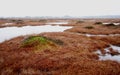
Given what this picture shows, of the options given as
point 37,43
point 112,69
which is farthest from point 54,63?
point 37,43

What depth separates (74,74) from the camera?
13898 millimetres

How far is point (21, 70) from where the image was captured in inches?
606

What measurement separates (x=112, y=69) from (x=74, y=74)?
117 inches

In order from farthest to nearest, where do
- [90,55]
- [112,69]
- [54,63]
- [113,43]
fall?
[113,43], [90,55], [54,63], [112,69]

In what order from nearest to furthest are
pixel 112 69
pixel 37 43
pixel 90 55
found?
pixel 112 69 < pixel 90 55 < pixel 37 43

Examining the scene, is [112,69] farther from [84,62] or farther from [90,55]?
[90,55]

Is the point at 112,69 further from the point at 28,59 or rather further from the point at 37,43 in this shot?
the point at 37,43

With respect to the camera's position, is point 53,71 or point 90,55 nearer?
point 53,71

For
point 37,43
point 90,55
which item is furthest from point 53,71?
point 37,43

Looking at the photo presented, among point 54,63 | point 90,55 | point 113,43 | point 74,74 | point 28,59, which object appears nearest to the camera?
point 74,74

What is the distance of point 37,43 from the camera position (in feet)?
76.8

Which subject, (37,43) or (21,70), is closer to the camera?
(21,70)

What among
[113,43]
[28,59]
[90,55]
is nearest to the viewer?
[28,59]

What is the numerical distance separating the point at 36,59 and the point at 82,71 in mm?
5273
